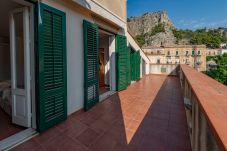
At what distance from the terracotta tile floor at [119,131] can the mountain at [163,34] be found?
5095 cm

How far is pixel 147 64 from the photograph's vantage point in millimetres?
13758

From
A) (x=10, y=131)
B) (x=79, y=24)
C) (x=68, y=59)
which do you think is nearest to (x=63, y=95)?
(x=68, y=59)

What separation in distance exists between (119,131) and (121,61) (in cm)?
393

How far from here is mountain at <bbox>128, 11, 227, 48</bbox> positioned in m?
60.9

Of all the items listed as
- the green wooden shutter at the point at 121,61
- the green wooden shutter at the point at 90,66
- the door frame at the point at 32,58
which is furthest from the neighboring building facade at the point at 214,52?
the door frame at the point at 32,58

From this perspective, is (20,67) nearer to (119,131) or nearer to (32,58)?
(32,58)

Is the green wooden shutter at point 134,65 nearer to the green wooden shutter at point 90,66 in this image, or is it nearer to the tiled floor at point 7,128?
the green wooden shutter at point 90,66

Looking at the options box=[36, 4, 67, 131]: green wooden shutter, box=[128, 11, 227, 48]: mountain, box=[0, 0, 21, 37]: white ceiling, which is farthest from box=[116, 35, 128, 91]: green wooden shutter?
box=[128, 11, 227, 48]: mountain

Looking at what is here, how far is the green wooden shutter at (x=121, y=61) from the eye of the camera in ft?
21.2

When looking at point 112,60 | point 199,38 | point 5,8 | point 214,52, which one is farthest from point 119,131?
point 199,38

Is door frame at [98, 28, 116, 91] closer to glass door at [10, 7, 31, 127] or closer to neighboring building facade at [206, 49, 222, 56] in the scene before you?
glass door at [10, 7, 31, 127]

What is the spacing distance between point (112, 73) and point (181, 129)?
3.74m

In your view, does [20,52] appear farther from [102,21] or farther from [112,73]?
[112,73]

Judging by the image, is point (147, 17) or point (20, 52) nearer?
point (20, 52)
